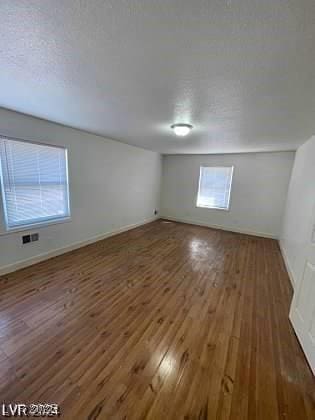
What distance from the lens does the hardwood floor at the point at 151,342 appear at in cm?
119

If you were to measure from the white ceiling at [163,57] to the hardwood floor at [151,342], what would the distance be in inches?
90.5

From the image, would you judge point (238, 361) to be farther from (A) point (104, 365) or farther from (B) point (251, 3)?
(B) point (251, 3)

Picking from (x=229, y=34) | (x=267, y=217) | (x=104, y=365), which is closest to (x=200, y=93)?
(x=229, y=34)

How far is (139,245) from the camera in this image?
395 cm

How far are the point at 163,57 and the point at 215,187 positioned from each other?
4684 mm

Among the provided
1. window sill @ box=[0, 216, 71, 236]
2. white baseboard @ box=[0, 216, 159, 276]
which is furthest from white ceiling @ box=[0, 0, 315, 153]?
white baseboard @ box=[0, 216, 159, 276]

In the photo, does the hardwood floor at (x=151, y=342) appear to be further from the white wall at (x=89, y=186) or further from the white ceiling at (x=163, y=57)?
the white ceiling at (x=163, y=57)

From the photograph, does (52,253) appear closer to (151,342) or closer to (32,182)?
(32,182)

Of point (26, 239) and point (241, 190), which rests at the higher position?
point (241, 190)

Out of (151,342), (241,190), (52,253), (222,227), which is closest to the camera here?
(151,342)

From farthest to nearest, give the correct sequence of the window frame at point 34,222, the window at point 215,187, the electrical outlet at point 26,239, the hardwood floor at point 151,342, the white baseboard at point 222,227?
1. the window at point 215,187
2. the white baseboard at point 222,227
3. the electrical outlet at point 26,239
4. the window frame at point 34,222
5. the hardwood floor at point 151,342

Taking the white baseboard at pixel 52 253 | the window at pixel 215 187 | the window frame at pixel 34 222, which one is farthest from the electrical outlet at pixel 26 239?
the window at pixel 215 187

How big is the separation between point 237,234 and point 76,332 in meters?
4.61

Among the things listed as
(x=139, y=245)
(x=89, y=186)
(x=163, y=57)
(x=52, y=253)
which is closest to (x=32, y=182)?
(x=89, y=186)
